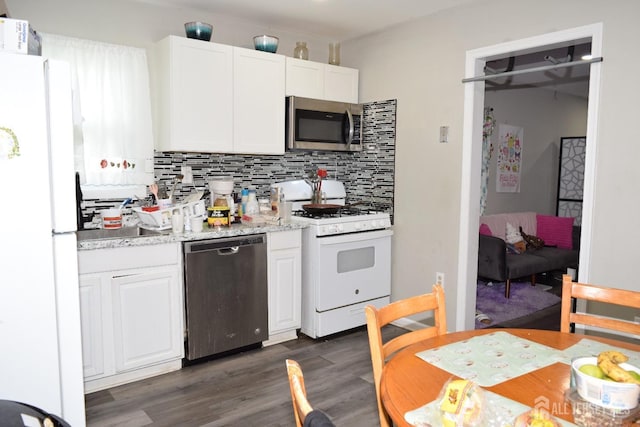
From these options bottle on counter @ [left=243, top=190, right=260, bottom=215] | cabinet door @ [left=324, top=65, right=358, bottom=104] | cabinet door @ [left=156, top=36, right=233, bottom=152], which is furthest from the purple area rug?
cabinet door @ [left=156, top=36, right=233, bottom=152]

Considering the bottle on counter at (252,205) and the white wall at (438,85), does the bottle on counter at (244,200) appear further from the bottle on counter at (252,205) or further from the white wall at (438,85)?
the white wall at (438,85)

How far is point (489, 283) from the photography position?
17.4ft

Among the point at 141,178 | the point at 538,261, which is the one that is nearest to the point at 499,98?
the point at 538,261

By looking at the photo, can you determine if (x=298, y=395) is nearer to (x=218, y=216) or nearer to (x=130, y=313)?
(x=130, y=313)

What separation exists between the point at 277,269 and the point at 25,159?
1.88 metres

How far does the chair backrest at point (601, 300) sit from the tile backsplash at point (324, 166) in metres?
2.23

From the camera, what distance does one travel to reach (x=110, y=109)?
3209mm

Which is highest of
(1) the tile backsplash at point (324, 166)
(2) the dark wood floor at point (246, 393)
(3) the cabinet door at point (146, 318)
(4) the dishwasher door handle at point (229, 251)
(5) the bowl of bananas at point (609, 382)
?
(1) the tile backsplash at point (324, 166)

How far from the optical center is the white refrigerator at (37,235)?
1.87m

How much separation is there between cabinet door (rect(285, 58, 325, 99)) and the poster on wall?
296 cm

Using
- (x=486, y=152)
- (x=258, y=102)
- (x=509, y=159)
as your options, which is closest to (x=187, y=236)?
(x=258, y=102)

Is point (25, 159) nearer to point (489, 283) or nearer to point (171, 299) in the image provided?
point (171, 299)

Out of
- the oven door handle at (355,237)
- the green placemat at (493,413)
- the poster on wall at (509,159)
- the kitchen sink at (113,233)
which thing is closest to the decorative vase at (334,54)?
the oven door handle at (355,237)

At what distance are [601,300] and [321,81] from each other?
9.30ft
